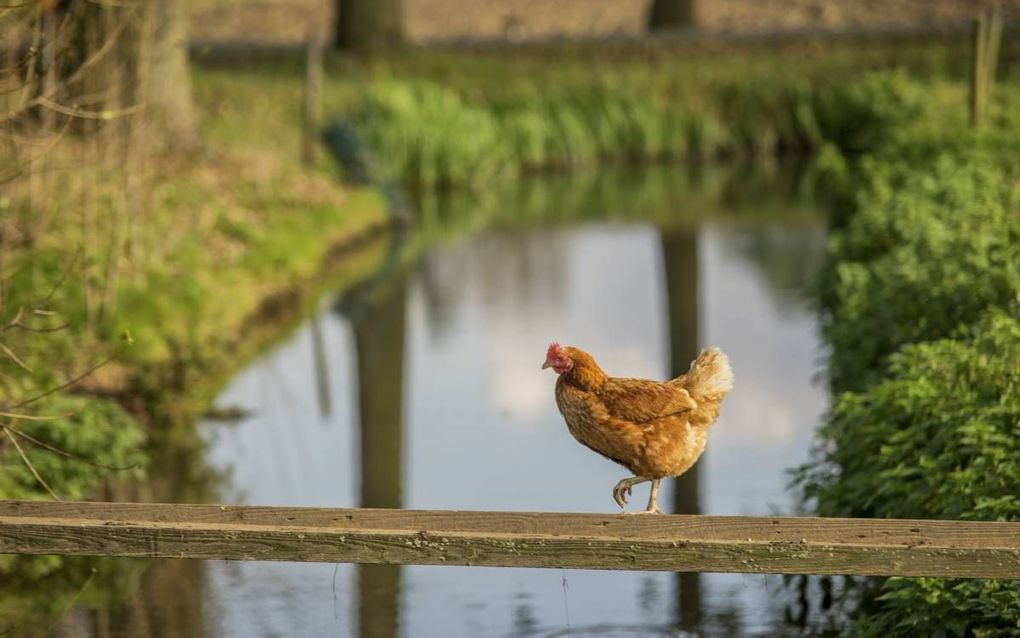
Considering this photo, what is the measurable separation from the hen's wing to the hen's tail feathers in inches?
2.4

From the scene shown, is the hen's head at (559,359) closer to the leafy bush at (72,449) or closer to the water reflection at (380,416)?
the water reflection at (380,416)

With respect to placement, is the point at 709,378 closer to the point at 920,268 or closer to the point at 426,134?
the point at 920,268

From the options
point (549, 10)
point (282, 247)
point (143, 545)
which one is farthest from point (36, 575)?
point (549, 10)

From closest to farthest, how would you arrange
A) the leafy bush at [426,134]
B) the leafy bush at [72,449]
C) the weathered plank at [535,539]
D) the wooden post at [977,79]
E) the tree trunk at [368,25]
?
the weathered plank at [535,539] → the leafy bush at [72,449] → the wooden post at [977,79] → the leafy bush at [426,134] → the tree trunk at [368,25]

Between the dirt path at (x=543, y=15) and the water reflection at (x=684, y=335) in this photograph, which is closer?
the water reflection at (x=684, y=335)

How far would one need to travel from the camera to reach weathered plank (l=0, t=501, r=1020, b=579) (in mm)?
5758

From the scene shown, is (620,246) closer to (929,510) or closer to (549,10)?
(929,510)

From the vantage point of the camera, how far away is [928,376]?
8.06 metres

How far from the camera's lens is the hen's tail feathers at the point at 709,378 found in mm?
6477

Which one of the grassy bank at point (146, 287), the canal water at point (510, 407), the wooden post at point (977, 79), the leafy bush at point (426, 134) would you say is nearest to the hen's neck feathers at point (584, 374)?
the canal water at point (510, 407)

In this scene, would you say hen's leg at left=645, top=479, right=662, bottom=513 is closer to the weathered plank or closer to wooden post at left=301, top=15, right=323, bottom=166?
the weathered plank

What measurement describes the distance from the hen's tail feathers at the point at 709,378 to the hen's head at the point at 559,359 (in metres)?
0.53

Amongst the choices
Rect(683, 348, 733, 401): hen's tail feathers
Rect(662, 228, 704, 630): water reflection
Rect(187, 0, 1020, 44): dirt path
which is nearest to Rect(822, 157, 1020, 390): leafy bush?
Rect(662, 228, 704, 630): water reflection

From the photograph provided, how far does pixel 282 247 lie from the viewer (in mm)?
17672
